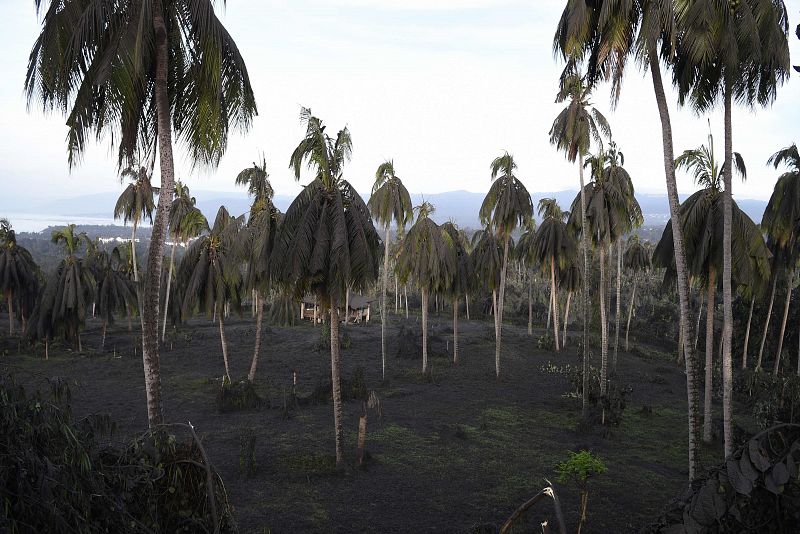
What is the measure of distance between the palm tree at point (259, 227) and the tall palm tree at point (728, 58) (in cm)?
1071

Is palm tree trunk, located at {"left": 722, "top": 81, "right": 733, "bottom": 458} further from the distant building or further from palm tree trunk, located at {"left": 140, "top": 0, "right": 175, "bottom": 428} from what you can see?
the distant building

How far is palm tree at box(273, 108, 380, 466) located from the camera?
42.3ft

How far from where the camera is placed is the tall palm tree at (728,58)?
9.73 metres

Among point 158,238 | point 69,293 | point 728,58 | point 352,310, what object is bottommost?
point 352,310

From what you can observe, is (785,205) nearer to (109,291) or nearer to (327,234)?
(327,234)

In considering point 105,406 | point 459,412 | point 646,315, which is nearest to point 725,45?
point 459,412

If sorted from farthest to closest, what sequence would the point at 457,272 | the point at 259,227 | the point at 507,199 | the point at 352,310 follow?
the point at 352,310 < the point at 457,272 < the point at 507,199 < the point at 259,227

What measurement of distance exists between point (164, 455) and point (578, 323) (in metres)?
46.9

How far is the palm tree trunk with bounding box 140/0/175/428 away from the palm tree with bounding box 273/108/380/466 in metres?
3.59

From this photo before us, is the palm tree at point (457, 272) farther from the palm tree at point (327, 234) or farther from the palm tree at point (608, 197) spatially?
the palm tree at point (327, 234)

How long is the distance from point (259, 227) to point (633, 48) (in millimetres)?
11446

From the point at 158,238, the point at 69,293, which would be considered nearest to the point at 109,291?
the point at 69,293

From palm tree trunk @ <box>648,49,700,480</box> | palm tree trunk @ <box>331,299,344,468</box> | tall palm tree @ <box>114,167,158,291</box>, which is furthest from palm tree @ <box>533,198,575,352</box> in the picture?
tall palm tree @ <box>114,167,158,291</box>

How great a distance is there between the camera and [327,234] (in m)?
13.1
